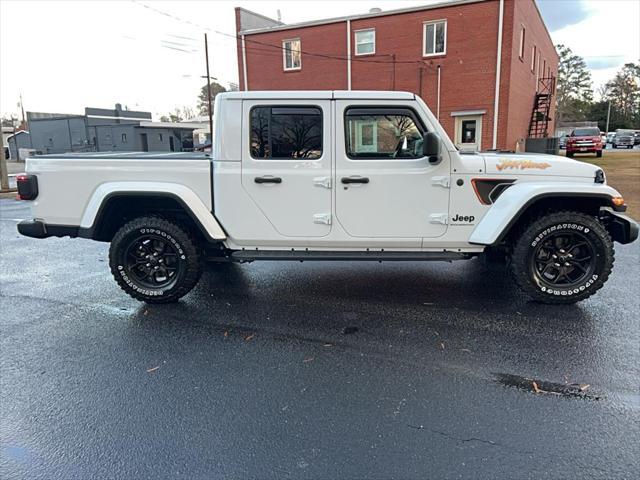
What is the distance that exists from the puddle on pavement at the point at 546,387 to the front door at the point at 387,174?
1.66 meters

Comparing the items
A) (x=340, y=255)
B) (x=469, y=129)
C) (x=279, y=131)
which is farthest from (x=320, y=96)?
(x=469, y=129)

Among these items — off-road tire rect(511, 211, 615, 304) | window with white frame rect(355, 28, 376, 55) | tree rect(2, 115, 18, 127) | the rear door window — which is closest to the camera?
off-road tire rect(511, 211, 615, 304)

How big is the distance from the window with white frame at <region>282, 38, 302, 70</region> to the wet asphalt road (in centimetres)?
2166

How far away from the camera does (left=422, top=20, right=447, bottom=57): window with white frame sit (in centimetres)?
2117

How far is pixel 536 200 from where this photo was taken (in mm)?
4141

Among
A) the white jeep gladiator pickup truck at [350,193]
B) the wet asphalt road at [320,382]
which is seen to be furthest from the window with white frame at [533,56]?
the white jeep gladiator pickup truck at [350,193]

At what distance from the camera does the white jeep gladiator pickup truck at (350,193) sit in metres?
4.29

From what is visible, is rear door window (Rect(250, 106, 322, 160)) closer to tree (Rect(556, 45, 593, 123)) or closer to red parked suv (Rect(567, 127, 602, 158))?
red parked suv (Rect(567, 127, 602, 158))

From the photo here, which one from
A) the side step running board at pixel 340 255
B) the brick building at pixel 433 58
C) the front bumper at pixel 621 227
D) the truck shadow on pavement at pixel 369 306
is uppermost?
the brick building at pixel 433 58

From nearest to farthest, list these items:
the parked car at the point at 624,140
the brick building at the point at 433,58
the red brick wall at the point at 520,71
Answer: the red brick wall at the point at 520,71 → the brick building at the point at 433,58 → the parked car at the point at 624,140

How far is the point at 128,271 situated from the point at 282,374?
229 centimetres

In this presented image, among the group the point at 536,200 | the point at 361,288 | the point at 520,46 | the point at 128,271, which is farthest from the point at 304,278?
the point at 520,46

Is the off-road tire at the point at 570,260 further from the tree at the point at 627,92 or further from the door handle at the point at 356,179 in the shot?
the tree at the point at 627,92

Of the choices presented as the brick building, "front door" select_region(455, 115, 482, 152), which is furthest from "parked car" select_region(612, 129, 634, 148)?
"front door" select_region(455, 115, 482, 152)
